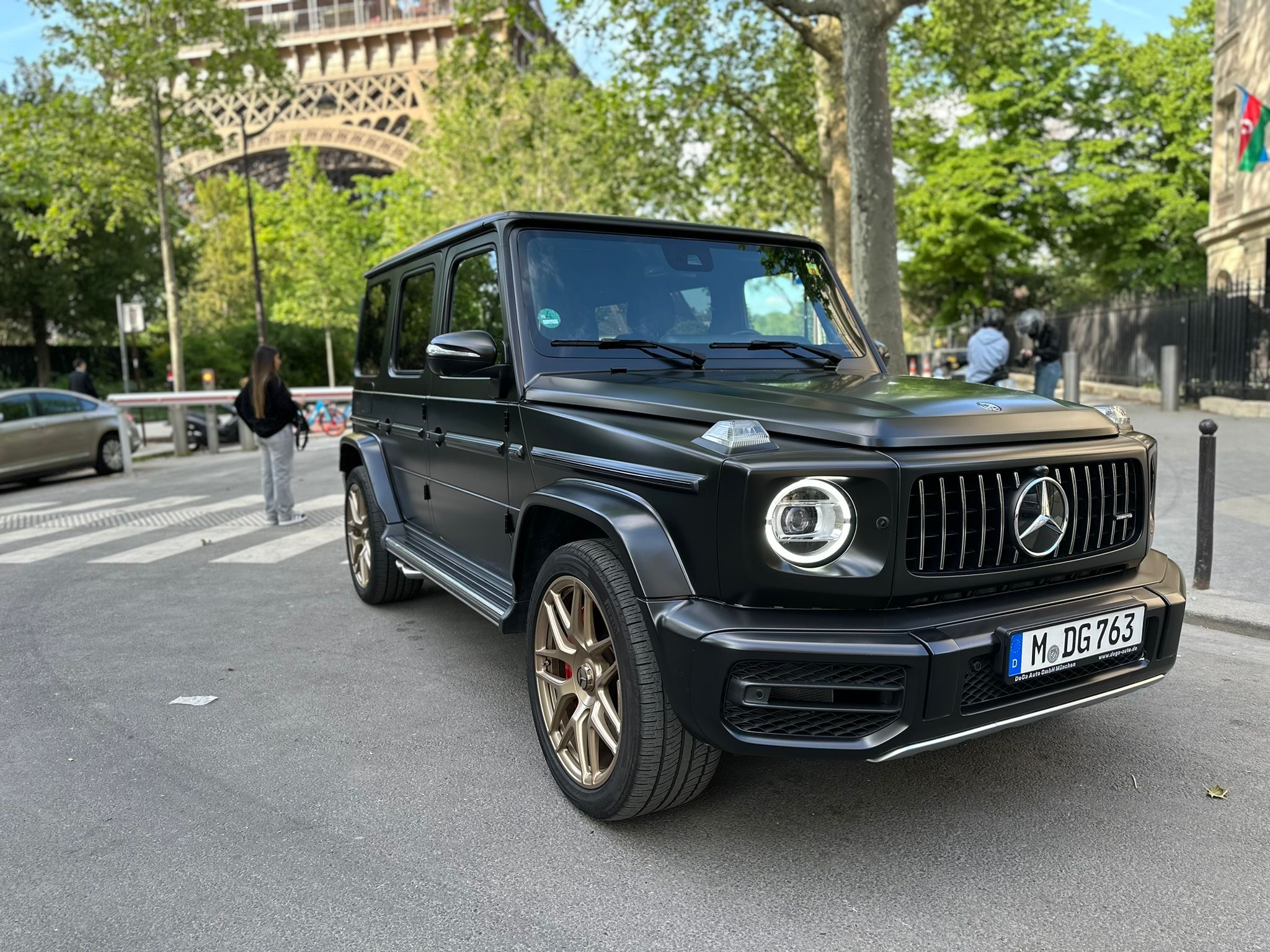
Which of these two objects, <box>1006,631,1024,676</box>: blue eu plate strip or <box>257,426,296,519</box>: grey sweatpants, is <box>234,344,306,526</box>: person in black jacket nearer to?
<box>257,426,296,519</box>: grey sweatpants

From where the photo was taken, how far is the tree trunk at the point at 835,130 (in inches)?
679

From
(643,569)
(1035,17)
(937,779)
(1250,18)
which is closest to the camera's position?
(643,569)

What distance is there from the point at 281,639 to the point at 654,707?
3348 millimetres

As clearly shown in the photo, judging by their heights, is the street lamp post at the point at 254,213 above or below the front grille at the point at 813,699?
above

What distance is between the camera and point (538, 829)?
3.13 m

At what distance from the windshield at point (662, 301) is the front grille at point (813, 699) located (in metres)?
1.52

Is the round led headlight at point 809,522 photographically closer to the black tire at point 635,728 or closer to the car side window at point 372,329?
the black tire at point 635,728

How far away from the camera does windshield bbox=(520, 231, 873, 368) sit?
3.83m

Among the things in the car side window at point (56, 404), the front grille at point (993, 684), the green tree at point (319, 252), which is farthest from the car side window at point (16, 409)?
the green tree at point (319, 252)

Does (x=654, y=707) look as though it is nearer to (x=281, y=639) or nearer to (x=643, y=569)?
(x=643, y=569)

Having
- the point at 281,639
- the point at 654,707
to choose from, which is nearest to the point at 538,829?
the point at 654,707

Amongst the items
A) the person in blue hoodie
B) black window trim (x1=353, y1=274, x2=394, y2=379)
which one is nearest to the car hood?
black window trim (x1=353, y1=274, x2=394, y2=379)

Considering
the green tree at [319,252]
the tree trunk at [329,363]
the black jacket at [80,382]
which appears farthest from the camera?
the tree trunk at [329,363]

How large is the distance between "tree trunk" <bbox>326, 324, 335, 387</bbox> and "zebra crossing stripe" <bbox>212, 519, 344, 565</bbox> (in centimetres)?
3466
